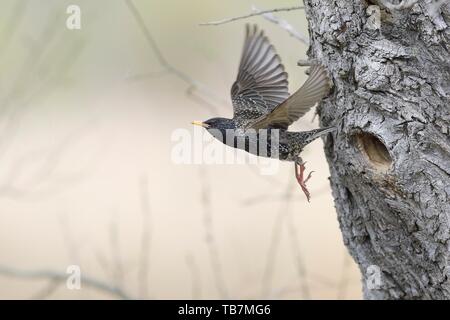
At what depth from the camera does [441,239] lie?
9.71 ft

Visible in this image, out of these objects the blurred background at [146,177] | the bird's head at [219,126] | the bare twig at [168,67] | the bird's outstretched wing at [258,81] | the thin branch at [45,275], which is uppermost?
the blurred background at [146,177]

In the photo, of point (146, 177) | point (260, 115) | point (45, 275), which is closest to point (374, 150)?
point (260, 115)

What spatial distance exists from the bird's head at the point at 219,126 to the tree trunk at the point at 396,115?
0.49 metres

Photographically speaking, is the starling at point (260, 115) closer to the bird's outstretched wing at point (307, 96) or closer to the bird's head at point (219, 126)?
the bird's head at point (219, 126)

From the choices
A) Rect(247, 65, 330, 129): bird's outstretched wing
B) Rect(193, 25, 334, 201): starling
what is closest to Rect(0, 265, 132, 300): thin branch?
Rect(193, 25, 334, 201): starling

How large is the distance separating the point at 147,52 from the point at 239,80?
184 inches

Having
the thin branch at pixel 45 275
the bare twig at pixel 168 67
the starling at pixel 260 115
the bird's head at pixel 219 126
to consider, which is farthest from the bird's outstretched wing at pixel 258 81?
the thin branch at pixel 45 275

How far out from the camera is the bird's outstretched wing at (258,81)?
353 cm

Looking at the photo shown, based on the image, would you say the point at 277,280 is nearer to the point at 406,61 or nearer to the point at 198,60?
the point at 198,60

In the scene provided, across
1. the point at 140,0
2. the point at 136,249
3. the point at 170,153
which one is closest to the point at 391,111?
the point at 136,249

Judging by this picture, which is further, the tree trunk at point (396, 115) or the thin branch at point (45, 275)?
the thin branch at point (45, 275)

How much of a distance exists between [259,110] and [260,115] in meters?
0.05

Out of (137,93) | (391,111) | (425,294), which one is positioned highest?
(137,93)

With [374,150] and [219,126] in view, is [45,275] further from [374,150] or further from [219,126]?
[374,150]
